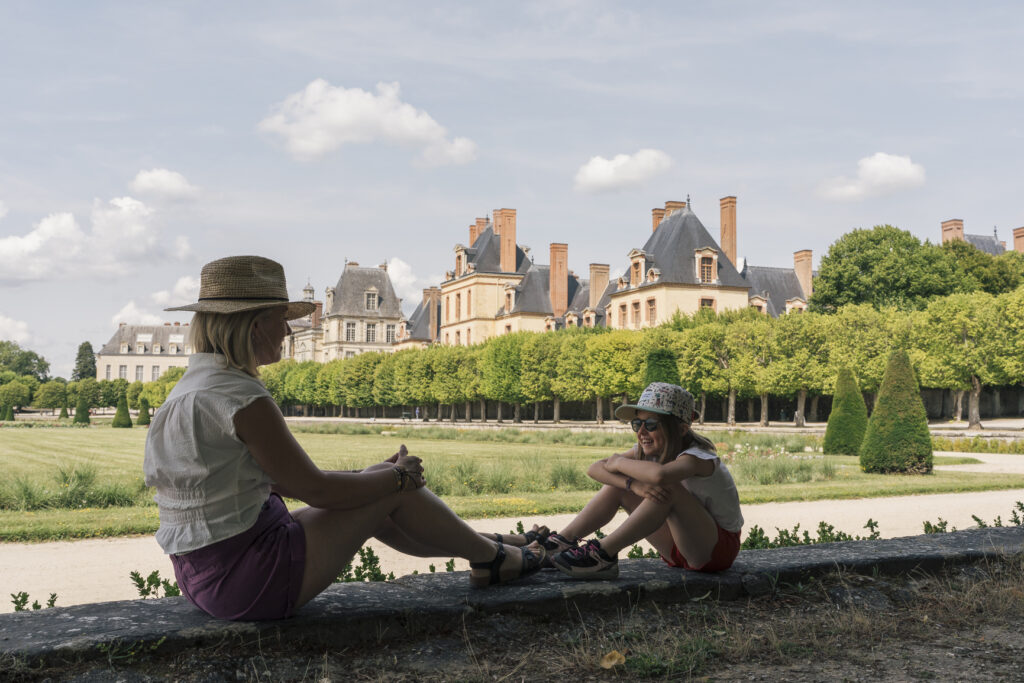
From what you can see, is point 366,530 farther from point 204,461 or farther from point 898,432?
point 898,432

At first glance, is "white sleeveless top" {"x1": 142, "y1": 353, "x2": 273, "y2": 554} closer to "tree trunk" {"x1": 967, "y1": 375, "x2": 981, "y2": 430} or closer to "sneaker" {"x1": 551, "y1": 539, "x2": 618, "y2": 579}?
"sneaker" {"x1": 551, "y1": 539, "x2": 618, "y2": 579}

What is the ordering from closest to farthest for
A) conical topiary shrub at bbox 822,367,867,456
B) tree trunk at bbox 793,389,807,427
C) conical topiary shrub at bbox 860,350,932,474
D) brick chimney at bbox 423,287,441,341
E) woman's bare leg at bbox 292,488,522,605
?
woman's bare leg at bbox 292,488,522,605, conical topiary shrub at bbox 860,350,932,474, conical topiary shrub at bbox 822,367,867,456, tree trunk at bbox 793,389,807,427, brick chimney at bbox 423,287,441,341

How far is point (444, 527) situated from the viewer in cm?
273

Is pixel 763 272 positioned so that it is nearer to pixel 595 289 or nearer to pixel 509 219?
pixel 595 289

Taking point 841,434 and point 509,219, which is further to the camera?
point 509,219

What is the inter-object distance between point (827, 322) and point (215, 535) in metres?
30.6

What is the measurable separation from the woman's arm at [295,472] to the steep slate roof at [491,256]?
52.9m

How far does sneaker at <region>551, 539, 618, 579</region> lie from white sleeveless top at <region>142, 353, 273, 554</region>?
119 cm

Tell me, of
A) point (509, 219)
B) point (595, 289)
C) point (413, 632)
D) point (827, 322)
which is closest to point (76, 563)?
point (413, 632)

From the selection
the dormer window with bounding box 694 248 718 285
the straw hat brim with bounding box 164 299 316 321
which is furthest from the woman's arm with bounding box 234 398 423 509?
the dormer window with bounding box 694 248 718 285

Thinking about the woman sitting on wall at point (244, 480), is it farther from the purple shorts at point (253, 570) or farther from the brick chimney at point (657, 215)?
the brick chimney at point (657, 215)

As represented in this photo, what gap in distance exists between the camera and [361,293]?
74.9 metres

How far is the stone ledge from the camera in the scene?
2445mm

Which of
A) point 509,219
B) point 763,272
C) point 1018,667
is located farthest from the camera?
point 509,219
